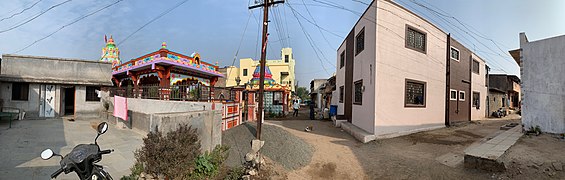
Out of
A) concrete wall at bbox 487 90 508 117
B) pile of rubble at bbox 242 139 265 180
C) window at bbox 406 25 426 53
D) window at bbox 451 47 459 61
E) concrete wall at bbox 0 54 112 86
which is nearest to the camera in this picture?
pile of rubble at bbox 242 139 265 180

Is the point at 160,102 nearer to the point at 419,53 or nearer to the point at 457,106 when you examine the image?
the point at 419,53

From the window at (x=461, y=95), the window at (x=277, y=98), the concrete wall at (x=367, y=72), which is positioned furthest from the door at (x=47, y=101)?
the window at (x=461, y=95)

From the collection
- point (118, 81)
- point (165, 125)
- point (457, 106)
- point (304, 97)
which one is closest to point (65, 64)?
point (118, 81)

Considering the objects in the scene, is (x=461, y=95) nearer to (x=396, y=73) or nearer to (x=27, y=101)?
(x=396, y=73)

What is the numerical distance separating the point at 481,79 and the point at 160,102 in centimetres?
1956

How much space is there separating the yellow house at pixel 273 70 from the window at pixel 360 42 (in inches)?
937

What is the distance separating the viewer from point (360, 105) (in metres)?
11.1

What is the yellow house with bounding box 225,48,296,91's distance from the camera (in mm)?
36812

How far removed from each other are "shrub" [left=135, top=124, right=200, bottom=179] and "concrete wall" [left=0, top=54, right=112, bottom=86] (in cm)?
1566

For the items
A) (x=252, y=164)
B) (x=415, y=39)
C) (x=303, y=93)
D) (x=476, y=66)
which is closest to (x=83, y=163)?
(x=252, y=164)

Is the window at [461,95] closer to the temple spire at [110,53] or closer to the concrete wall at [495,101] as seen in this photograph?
the concrete wall at [495,101]

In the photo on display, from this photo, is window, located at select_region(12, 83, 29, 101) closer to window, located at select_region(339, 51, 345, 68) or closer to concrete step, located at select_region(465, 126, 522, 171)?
window, located at select_region(339, 51, 345, 68)

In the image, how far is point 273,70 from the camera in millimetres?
36938

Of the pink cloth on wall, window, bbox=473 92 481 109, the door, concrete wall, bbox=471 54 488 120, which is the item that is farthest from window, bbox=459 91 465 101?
the door
